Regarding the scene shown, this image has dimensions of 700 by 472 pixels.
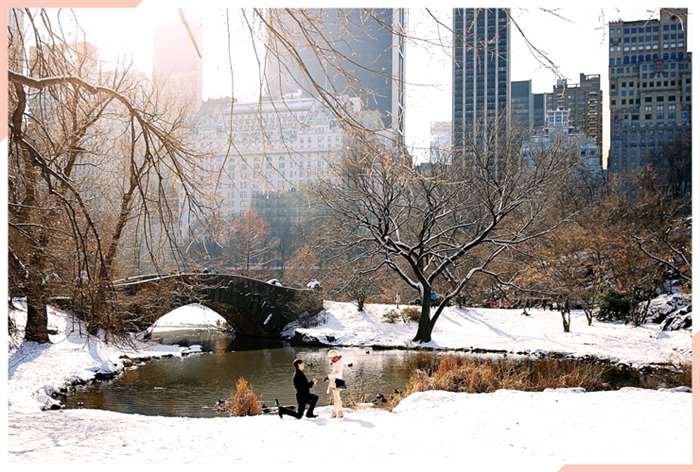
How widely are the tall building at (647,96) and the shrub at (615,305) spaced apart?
30269 millimetres

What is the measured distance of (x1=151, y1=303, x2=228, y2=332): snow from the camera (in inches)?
813

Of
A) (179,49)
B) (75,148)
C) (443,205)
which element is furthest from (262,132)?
(443,205)

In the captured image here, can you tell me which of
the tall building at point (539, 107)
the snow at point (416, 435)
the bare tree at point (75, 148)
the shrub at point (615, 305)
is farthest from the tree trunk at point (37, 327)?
the tall building at point (539, 107)

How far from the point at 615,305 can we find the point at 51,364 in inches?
560

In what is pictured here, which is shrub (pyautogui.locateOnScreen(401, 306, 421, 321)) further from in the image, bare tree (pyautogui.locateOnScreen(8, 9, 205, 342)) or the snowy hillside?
bare tree (pyautogui.locateOnScreen(8, 9, 205, 342))

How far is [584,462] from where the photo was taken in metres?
4.19

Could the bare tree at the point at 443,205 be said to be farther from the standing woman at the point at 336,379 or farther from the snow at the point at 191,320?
the standing woman at the point at 336,379

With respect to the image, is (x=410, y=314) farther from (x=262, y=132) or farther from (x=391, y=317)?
(x=262, y=132)

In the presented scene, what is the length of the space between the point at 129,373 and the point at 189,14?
31.2 ft

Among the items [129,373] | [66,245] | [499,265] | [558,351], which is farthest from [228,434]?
[499,265]

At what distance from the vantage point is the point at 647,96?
50.9m

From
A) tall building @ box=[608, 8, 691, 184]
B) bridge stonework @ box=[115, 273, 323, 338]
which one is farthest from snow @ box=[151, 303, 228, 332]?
tall building @ box=[608, 8, 691, 184]

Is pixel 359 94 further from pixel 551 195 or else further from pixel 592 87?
pixel 592 87

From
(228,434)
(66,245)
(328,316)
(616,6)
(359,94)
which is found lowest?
(328,316)
